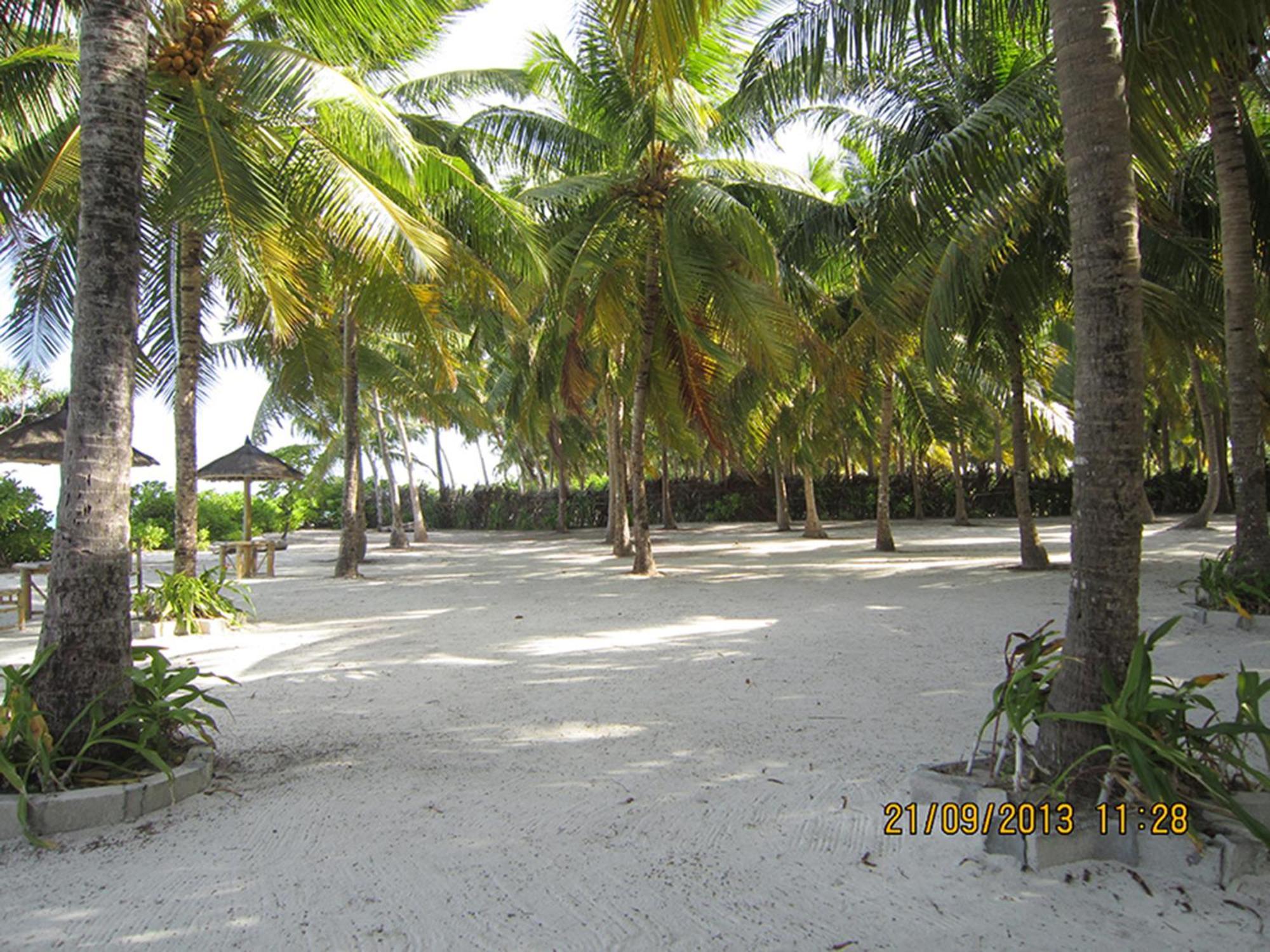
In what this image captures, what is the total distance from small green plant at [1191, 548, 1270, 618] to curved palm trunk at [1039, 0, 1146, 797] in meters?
5.06

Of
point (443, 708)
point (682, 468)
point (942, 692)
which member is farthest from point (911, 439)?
point (682, 468)

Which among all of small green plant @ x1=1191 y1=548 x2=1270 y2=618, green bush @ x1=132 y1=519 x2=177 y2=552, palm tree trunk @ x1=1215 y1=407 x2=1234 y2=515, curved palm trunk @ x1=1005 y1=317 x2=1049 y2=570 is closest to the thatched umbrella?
green bush @ x1=132 y1=519 x2=177 y2=552

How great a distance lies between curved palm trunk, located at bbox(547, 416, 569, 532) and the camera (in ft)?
Result: 82.5

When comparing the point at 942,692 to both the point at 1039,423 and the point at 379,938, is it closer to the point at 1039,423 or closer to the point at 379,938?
the point at 379,938

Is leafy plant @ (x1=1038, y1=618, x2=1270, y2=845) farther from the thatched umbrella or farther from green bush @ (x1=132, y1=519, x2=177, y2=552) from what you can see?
green bush @ (x1=132, y1=519, x2=177, y2=552)

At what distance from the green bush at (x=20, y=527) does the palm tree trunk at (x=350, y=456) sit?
6031 millimetres

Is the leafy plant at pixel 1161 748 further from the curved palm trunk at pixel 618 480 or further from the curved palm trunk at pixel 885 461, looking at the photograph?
the curved palm trunk at pixel 618 480

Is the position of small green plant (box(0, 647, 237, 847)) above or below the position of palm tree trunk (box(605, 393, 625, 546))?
below

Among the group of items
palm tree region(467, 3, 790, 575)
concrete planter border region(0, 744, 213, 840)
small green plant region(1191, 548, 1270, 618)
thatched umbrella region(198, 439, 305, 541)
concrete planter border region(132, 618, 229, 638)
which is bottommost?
concrete planter border region(0, 744, 213, 840)

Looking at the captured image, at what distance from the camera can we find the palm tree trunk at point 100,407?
4.14 meters

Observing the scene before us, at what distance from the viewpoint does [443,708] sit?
5.77 metres

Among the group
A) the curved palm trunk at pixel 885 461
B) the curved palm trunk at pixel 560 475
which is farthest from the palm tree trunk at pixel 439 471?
the curved palm trunk at pixel 885 461

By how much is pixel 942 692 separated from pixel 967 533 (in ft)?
55.2

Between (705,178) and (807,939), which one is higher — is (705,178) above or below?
above
